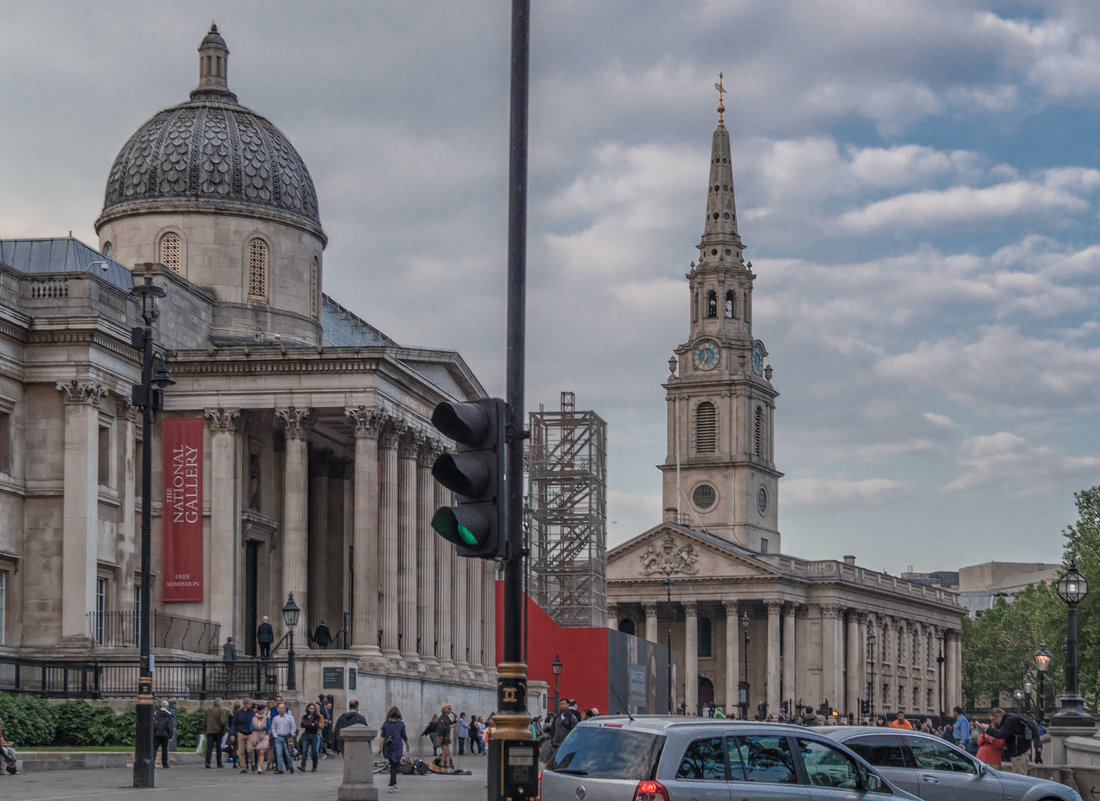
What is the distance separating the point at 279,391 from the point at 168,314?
401 cm

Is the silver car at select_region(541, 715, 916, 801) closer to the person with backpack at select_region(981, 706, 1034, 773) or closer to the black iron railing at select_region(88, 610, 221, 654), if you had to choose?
the person with backpack at select_region(981, 706, 1034, 773)

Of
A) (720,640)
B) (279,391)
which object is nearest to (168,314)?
(279,391)

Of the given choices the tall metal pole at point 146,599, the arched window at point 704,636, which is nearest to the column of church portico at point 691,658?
the arched window at point 704,636

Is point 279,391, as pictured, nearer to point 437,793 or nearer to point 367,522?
point 367,522

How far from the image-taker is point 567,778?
57.0 ft

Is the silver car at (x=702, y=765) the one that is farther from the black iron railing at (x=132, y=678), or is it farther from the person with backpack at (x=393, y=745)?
the black iron railing at (x=132, y=678)

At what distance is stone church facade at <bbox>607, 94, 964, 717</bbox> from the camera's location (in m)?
127

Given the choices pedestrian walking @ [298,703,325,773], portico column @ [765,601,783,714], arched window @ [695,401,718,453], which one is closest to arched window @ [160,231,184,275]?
pedestrian walking @ [298,703,325,773]

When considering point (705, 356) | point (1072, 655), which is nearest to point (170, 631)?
point (1072, 655)

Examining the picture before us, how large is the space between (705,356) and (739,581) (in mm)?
22593

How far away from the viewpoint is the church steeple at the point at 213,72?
192 feet

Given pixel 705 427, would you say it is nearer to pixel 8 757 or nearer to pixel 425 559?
pixel 425 559

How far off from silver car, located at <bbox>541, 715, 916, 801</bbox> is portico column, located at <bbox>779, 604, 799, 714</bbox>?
10834cm

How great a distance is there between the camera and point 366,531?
51812mm
